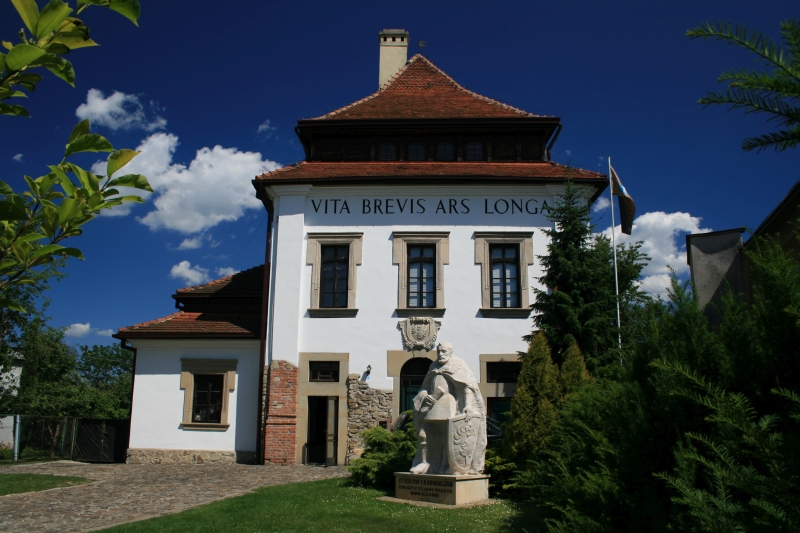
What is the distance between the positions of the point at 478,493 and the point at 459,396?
1.71 metres

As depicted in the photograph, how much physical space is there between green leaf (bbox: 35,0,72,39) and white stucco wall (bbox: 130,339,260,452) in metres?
18.2

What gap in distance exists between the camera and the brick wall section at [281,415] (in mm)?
18453

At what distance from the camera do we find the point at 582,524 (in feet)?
17.1

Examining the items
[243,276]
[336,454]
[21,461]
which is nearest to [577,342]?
[336,454]

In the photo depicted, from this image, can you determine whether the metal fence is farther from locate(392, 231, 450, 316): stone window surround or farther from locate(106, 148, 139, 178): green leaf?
locate(106, 148, 139, 178): green leaf

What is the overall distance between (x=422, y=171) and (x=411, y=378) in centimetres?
669

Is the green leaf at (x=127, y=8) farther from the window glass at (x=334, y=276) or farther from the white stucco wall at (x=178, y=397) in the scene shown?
the white stucco wall at (x=178, y=397)

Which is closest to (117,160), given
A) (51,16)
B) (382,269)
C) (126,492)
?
(51,16)

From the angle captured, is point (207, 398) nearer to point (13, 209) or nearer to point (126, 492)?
point (126, 492)

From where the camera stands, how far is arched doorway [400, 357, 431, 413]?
19141 mm

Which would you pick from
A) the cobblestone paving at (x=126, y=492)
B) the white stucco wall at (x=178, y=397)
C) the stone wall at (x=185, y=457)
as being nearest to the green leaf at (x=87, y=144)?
the cobblestone paving at (x=126, y=492)

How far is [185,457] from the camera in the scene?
19188 mm

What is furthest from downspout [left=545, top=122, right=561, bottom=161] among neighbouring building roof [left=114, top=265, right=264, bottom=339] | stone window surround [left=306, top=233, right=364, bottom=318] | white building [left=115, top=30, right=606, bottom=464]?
neighbouring building roof [left=114, top=265, right=264, bottom=339]

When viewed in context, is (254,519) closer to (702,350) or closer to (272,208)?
(702,350)
